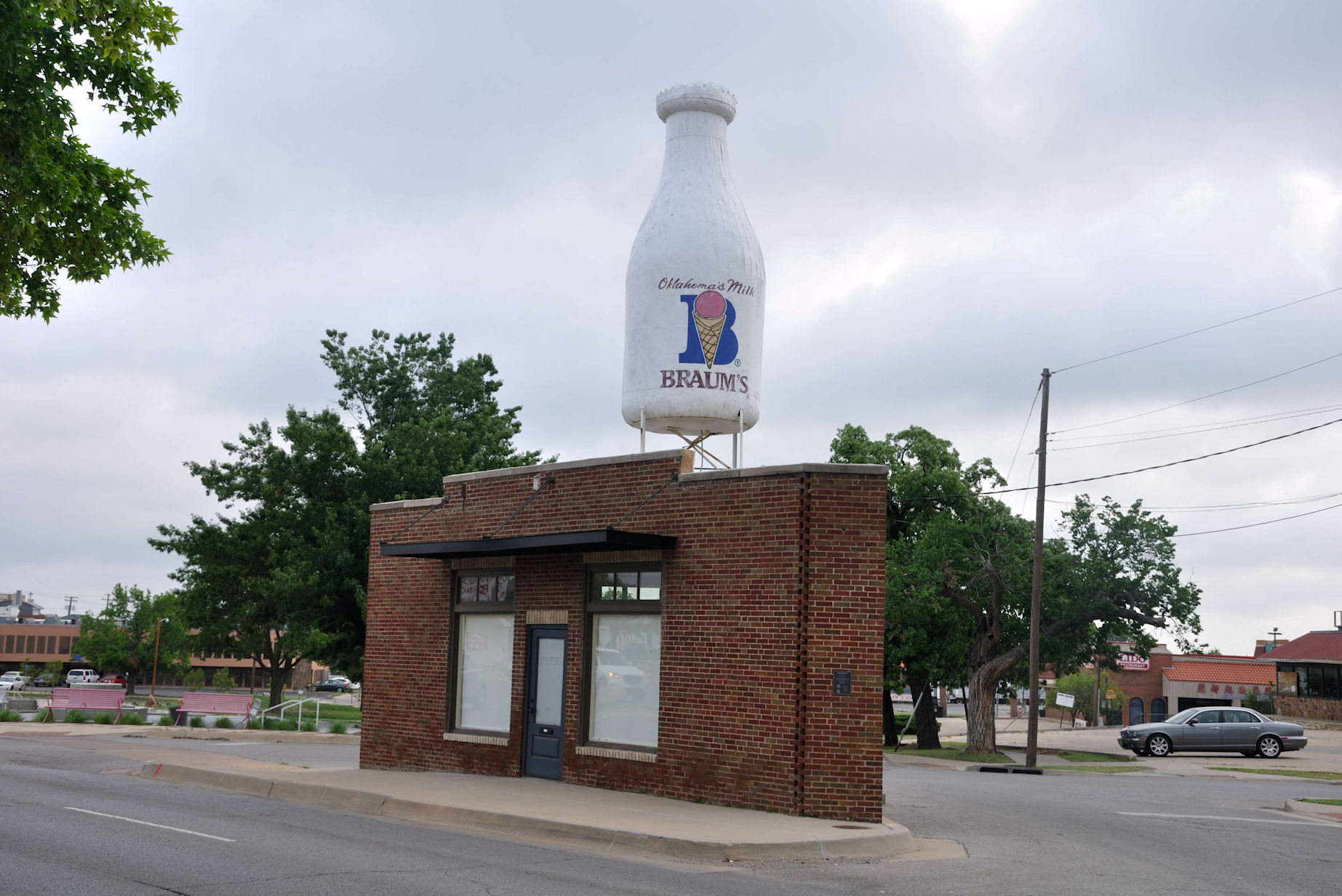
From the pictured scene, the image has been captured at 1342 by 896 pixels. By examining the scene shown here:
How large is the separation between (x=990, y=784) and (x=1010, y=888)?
13.1 metres

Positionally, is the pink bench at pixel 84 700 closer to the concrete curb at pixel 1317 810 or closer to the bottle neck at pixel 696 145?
the bottle neck at pixel 696 145

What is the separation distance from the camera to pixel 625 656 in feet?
54.7

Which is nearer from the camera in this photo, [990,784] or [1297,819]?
[1297,819]

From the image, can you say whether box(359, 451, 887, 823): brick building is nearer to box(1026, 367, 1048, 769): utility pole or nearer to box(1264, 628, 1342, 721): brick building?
box(1026, 367, 1048, 769): utility pole

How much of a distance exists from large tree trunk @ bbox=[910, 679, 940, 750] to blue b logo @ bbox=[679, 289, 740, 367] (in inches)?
988

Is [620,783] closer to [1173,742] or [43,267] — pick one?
[43,267]

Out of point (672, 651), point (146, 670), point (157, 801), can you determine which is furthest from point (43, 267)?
point (146, 670)

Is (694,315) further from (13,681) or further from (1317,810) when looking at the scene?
(13,681)

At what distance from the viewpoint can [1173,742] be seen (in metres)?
Result: 35.6

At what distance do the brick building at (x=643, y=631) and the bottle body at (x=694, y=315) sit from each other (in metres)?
1.83

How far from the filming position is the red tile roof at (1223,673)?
69.1 metres

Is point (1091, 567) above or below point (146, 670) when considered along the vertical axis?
above

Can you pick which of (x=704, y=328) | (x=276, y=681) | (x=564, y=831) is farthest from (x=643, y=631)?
(x=276, y=681)

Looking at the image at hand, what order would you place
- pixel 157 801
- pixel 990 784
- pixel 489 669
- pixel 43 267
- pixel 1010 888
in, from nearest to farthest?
1. pixel 1010 888
2. pixel 43 267
3. pixel 157 801
4. pixel 489 669
5. pixel 990 784
